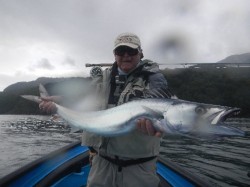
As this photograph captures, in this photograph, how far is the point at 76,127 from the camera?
452 centimetres

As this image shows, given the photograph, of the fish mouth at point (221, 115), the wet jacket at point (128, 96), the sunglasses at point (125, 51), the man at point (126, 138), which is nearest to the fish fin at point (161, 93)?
the man at point (126, 138)

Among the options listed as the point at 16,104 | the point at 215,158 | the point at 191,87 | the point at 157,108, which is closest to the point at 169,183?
the point at 157,108

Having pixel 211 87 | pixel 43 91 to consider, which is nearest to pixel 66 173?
pixel 43 91

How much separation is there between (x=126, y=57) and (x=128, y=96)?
71 centimetres

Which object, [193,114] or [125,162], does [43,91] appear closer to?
[125,162]

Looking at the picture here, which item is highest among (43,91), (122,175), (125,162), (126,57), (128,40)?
(128,40)

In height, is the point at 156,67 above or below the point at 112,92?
above

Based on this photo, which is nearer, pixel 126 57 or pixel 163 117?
pixel 163 117

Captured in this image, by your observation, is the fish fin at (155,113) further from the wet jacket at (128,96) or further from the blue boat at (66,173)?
the blue boat at (66,173)

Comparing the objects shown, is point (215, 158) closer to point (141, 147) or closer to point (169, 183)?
point (169, 183)

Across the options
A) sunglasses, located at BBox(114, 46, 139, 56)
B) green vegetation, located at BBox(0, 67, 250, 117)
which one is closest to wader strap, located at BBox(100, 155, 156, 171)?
sunglasses, located at BBox(114, 46, 139, 56)

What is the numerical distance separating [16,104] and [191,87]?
3469 inches

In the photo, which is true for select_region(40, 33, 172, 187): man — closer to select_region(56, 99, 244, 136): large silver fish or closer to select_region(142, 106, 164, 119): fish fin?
select_region(56, 99, 244, 136): large silver fish

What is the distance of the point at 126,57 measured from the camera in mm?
4660
